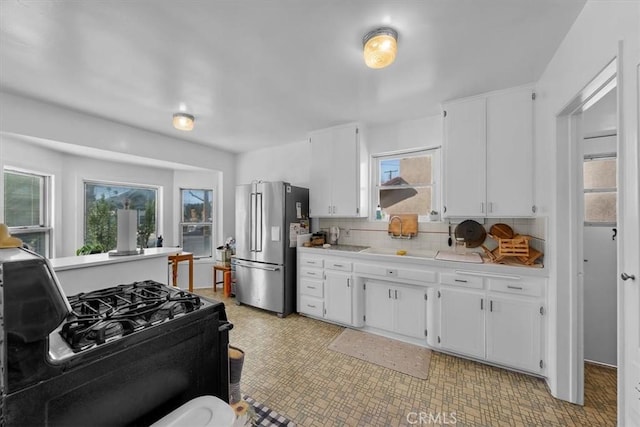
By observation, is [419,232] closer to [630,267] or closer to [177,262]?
[630,267]

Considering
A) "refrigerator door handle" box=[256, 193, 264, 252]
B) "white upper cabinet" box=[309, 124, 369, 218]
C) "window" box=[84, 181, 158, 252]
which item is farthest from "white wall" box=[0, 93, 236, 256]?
"white upper cabinet" box=[309, 124, 369, 218]

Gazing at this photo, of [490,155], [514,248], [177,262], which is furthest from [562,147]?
[177,262]

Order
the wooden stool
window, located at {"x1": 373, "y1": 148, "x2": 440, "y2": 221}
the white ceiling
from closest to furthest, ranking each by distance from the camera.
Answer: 1. the white ceiling
2. window, located at {"x1": 373, "y1": 148, "x2": 440, "y2": 221}
3. the wooden stool

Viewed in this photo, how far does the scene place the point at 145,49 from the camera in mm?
1777

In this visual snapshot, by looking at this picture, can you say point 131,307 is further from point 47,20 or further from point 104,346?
point 47,20

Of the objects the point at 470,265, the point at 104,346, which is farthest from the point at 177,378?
the point at 470,265

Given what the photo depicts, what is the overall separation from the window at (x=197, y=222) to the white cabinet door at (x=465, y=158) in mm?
4067

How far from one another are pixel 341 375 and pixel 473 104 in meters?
2.83

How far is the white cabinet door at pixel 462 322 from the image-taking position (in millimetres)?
2217

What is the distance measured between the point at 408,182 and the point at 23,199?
187 inches

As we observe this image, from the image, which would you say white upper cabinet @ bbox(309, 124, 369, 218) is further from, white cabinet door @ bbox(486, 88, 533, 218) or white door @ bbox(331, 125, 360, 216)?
white cabinet door @ bbox(486, 88, 533, 218)

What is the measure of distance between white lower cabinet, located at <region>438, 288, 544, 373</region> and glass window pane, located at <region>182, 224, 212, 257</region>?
4.08 m

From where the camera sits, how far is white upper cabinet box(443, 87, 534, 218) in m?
2.23

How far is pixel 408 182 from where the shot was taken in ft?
10.7
